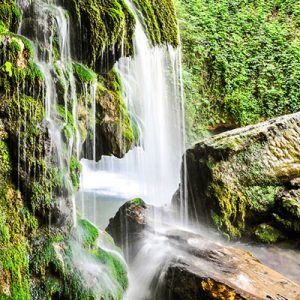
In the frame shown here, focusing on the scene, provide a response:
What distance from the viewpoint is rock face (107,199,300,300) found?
4871 millimetres

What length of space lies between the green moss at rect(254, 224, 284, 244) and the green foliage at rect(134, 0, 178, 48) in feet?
15.0

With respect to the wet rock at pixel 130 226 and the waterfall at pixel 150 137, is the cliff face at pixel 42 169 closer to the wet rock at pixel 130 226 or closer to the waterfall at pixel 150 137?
the wet rock at pixel 130 226

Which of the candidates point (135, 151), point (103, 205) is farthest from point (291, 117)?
point (103, 205)

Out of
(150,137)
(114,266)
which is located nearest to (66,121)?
(114,266)

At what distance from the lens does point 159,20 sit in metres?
8.12

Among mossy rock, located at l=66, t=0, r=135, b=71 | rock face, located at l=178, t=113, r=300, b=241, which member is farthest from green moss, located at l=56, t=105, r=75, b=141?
rock face, located at l=178, t=113, r=300, b=241

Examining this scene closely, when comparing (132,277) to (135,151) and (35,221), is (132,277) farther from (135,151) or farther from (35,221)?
(135,151)

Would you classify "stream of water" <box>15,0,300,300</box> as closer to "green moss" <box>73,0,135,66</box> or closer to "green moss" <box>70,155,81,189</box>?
"green moss" <box>70,155,81,189</box>

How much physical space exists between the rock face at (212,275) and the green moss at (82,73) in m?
3.09

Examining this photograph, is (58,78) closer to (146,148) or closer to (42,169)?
(42,169)

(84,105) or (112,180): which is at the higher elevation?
(84,105)

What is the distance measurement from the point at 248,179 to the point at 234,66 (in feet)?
20.0

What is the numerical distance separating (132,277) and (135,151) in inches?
199

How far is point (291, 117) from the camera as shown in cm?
854
